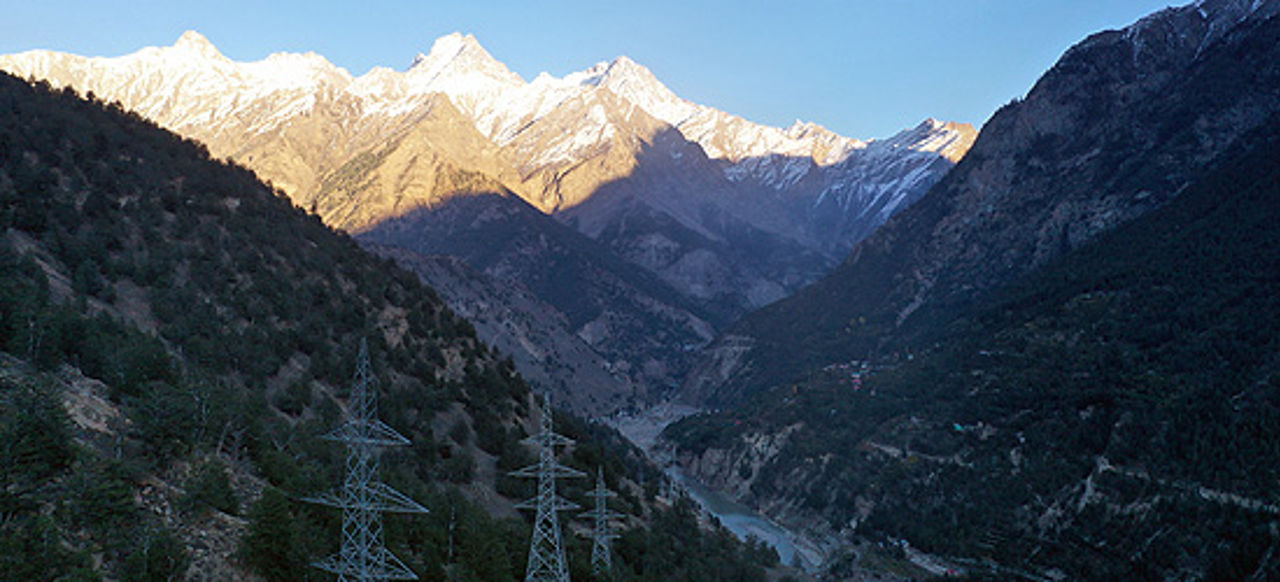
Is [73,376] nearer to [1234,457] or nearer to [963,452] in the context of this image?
[1234,457]

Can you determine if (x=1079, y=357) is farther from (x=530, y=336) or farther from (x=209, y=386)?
(x=530, y=336)

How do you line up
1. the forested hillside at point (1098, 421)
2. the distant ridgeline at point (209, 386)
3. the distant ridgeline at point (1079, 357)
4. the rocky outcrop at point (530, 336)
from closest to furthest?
the distant ridgeline at point (209, 386) < the forested hillside at point (1098, 421) < the distant ridgeline at point (1079, 357) < the rocky outcrop at point (530, 336)

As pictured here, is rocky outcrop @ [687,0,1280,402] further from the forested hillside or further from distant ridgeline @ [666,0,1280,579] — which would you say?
the forested hillside

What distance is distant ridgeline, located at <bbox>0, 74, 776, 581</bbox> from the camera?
19219mm

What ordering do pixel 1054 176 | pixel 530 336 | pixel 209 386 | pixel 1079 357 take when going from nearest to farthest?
pixel 209 386, pixel 1079 357, pixel 1054 176, pixel 530 336

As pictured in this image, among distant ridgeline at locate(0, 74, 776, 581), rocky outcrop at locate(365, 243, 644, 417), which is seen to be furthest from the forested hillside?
rocky outcrop at locate(365, 243, 644, 417)

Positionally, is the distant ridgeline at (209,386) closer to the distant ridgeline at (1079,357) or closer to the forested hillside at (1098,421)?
the forested hillside at (1098,421)

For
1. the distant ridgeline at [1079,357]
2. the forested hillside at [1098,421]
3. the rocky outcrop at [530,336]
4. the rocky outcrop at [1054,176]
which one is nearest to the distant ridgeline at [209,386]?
the forested hillside at [1098,421]

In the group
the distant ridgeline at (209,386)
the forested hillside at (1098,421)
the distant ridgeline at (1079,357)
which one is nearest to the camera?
the distant ridgeline at (209,386)

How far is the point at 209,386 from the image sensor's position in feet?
91.4

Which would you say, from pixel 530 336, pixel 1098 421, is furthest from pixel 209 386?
pixel 530 336

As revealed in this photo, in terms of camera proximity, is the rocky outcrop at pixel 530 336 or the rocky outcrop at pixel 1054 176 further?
the rocky outcrop at pixel 530 336

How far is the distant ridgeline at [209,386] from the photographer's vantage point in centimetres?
1922

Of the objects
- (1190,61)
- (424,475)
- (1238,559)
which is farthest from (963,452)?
(1190,61)
